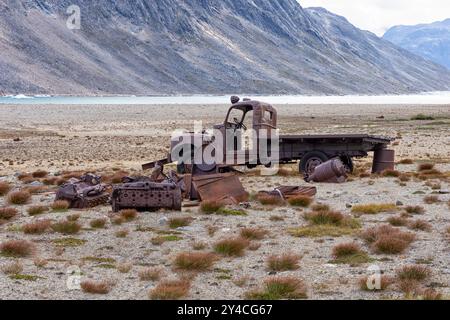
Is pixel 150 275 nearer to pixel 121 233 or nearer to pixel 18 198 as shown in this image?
pixel 121 233

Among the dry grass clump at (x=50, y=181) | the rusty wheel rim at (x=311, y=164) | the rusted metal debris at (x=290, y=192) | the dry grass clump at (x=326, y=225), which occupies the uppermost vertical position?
the rusty wheel rim at (x=311, y=164)

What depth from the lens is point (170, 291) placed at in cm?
831

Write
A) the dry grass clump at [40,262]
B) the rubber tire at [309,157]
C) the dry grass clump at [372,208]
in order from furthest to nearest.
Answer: the rubber tire at [309,157] < the dry grass clump at [372,208] < the dry grass clump at [40,262]

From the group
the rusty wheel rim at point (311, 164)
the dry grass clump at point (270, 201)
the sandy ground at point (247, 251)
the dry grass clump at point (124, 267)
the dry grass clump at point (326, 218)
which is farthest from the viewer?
the rusty wheel rim at point (311, 164)

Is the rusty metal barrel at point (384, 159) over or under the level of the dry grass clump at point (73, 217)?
over

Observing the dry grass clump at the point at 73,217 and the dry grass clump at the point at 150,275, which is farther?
the dry grass clump at the point at 73,217

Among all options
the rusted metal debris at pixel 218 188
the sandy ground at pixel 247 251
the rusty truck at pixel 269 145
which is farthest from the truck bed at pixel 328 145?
the rusted metal debris at pixel 218 188

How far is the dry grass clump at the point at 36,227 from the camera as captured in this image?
1236cm

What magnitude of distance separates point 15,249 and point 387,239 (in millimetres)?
5930

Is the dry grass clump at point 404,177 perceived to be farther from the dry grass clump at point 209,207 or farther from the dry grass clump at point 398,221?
the dry grass clump at point 209,207

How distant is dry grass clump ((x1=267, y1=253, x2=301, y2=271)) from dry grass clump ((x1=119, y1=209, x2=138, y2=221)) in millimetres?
4489

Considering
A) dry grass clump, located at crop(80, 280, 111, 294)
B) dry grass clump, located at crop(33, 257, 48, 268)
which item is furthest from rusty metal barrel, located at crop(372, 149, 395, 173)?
dry grass clump, located at crop(80, 280, 111, 294)

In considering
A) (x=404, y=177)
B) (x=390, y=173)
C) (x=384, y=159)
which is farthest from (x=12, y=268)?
(x=384, y=159)

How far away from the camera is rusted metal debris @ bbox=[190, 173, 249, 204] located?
51.8 feet
